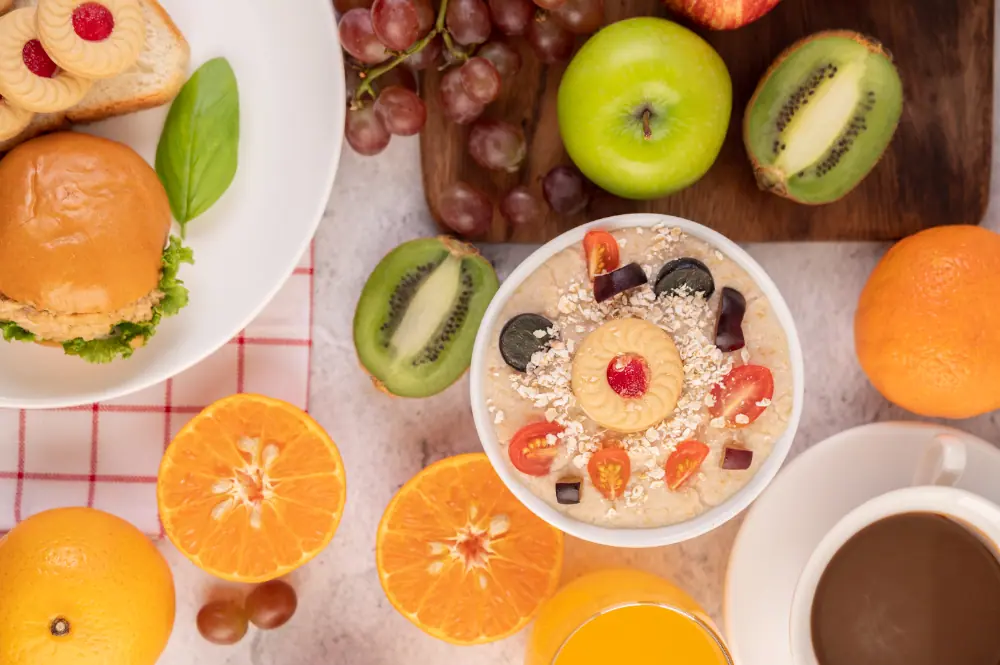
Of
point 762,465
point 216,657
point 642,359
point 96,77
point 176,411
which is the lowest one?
point 216,657

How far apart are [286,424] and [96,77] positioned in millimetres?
460

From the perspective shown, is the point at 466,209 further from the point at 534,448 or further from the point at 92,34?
the point at 92,34

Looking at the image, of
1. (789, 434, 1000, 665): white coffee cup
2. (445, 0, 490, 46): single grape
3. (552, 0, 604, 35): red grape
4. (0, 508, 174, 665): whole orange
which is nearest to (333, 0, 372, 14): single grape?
(445, 0, 490, 46): single grape

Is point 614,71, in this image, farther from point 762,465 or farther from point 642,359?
point 762,465

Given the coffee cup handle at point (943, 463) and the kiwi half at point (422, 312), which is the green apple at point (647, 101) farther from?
the coffee cup handle at point (943, 463)

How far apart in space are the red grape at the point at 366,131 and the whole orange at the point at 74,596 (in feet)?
1.87

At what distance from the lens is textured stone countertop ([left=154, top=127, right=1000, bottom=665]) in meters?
1.25

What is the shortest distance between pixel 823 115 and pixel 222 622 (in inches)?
39.4

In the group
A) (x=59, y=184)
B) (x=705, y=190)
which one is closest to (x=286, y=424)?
(x=59, y=184)

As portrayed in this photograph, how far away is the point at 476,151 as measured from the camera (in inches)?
45.8

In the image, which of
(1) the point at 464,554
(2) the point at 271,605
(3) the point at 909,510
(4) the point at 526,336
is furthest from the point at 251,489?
(3) the point at 909,510

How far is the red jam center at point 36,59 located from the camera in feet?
3.43

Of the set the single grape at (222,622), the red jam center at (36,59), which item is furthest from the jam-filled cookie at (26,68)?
the single grape at (222,622)

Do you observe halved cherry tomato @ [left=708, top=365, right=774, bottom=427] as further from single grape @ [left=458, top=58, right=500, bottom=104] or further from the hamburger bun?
the hamburger bun
